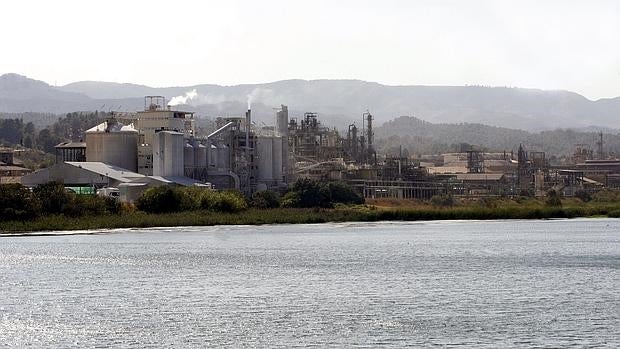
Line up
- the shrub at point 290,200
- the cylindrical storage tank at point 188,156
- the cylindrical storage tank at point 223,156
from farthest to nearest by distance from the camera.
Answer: the cylindrical storage tank at point 223,156
the cylindrical storage tank at point 188,156
the shrub at point 290,200

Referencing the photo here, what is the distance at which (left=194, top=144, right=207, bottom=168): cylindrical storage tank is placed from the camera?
362 feet

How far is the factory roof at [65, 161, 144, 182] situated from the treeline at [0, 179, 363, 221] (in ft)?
30.8

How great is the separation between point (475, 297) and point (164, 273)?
15789 millimetres

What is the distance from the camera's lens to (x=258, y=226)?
91688mm

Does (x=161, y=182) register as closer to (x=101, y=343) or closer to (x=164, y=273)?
(x=164, y=273)

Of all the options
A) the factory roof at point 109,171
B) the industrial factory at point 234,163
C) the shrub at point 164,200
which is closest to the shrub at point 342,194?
the industrial factory at point 234,163

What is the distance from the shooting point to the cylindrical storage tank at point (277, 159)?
398 ft

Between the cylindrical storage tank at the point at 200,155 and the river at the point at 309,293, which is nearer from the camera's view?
the river at the point at 309,293

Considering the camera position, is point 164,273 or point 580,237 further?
point 580,237

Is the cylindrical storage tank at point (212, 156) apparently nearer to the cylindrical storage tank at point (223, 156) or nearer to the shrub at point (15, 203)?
the cylindrical storage tank at point (223, 156)

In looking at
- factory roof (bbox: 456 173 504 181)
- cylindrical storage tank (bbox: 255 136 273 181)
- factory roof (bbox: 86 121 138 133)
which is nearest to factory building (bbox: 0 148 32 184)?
factory roof (bbox: 86 121 138 133)

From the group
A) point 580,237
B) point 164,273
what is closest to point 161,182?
point 580,237

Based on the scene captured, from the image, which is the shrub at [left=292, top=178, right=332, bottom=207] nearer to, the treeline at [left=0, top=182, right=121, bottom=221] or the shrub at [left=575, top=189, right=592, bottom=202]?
the treeline at [left=0, top=182, right=121, bottom=221]

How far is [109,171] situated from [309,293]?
64.3 m
